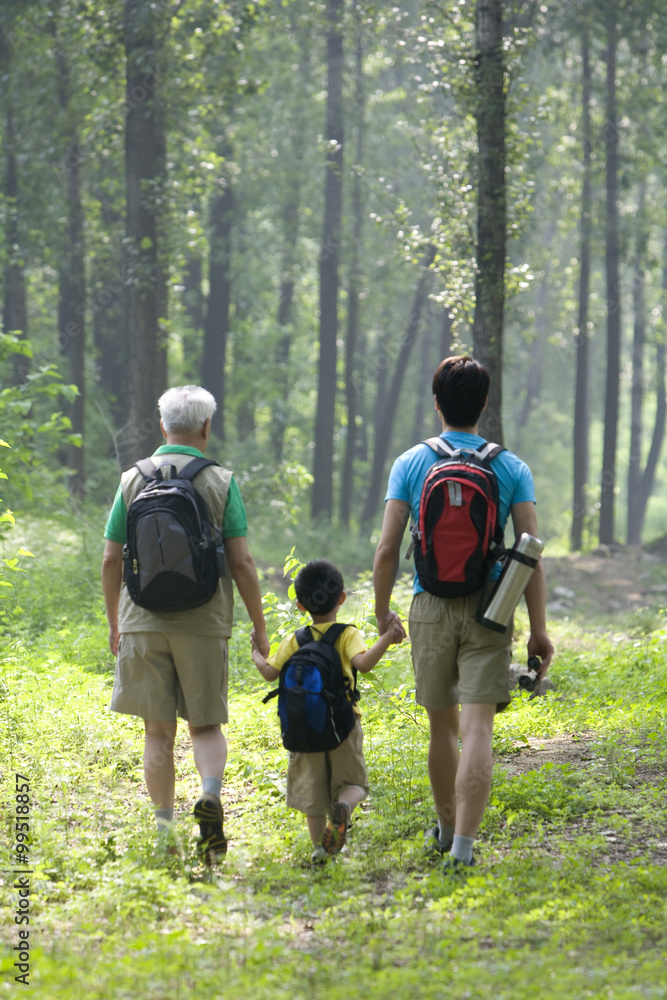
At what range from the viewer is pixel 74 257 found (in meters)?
18.8

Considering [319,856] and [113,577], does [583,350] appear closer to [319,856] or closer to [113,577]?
[113,577]

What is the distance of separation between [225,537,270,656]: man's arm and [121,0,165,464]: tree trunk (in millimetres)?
7942

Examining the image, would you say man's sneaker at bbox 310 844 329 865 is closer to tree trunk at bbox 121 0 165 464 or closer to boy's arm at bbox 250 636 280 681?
boy's arm at bbox 250 636 280 681

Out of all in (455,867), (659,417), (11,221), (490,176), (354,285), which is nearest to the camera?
(455,867)

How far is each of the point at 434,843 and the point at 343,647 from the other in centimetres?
100

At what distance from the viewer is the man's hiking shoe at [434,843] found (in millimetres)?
4444

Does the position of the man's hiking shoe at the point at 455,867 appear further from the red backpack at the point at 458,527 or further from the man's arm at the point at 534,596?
the red backpack at the point at 458,527

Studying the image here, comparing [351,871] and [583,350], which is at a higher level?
[583,350]

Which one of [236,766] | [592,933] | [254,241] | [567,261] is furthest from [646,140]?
[592,933]

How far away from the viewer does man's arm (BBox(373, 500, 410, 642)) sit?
4285 mm

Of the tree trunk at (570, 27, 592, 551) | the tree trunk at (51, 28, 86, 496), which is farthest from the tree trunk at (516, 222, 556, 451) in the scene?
the tree trunk at (51, 28, 86, 496)

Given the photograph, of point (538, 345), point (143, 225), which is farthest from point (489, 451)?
point (538, 345)

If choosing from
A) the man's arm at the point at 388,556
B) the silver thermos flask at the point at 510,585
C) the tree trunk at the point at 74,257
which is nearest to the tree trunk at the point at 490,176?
the man's arm at the point at 388,556

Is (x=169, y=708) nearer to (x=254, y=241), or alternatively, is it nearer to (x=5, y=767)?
(x=5, y=767)
